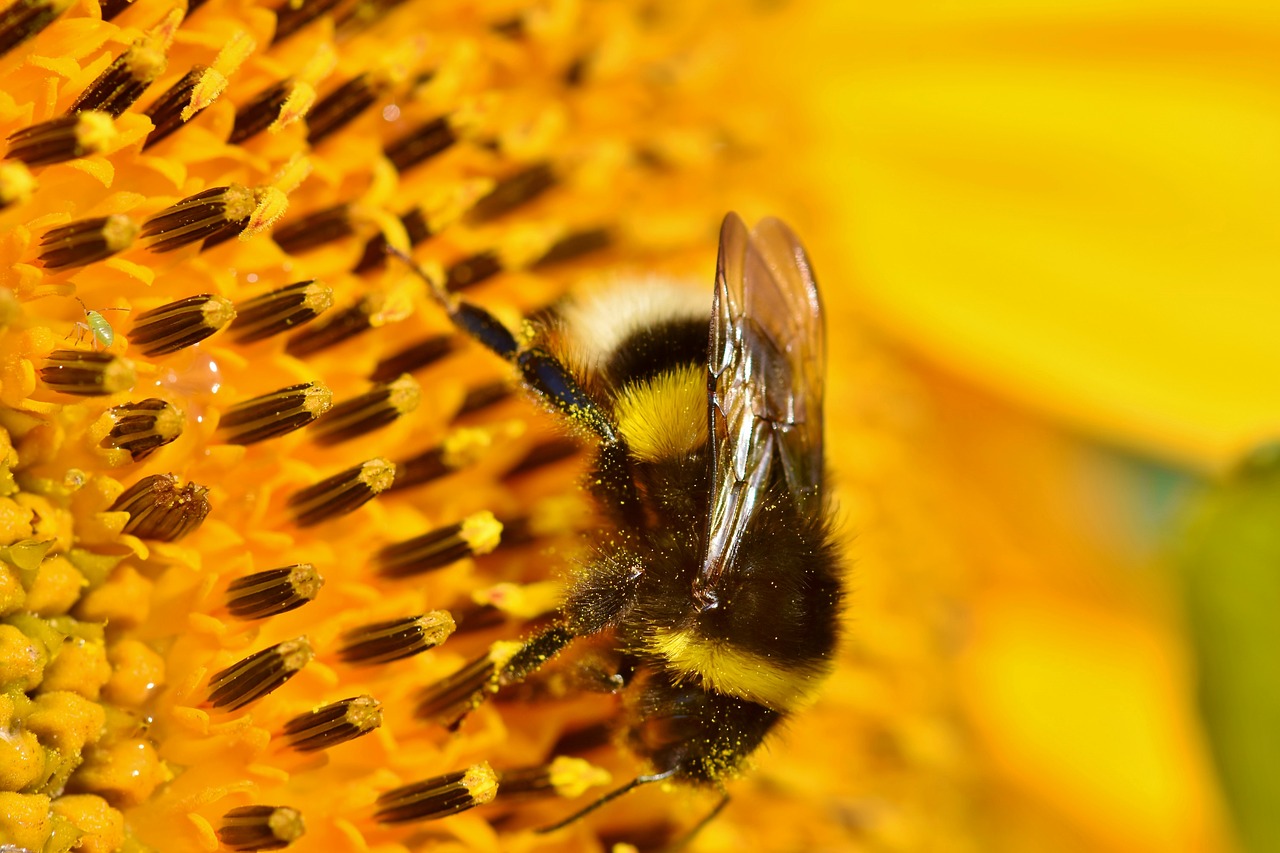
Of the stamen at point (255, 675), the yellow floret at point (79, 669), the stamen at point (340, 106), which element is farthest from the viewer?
the stamen at point (340, 106)

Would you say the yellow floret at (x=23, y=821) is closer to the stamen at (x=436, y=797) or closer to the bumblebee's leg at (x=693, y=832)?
the stamen at (x=436, y=797)

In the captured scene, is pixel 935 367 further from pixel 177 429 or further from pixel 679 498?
pixel 177 429

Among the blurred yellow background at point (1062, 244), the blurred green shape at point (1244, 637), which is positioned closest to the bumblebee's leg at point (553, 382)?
the blurred green shape at point (1244, 637)

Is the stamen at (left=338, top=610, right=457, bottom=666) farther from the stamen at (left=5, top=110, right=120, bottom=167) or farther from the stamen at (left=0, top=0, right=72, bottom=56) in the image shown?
the stamen at (left=0, top=0, right=72, bottom=56)

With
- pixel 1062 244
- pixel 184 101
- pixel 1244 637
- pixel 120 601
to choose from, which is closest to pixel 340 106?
pixel 184 101

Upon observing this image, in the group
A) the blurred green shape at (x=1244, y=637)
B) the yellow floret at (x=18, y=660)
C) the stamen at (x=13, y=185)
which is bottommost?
the blurred green shape at (x=1244, y=637)

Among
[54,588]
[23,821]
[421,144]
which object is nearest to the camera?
[23,821]

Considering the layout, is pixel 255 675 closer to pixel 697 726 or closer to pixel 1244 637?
pixel 697 726
